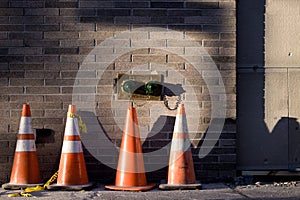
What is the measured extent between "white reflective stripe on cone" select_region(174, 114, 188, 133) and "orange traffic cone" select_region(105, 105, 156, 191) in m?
0.47

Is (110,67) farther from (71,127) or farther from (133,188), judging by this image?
(133,188)

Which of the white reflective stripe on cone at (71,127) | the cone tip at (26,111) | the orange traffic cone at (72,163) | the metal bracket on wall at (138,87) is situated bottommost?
the orange traffic cone at (72,163)

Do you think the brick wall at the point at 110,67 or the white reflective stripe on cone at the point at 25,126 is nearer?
the white reflective stripe on cone at the point at 25,126

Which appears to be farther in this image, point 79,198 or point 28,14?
point 28,14

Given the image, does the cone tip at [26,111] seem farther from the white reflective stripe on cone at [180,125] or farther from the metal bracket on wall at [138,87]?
the white reflective stripe on cone at [180,125]

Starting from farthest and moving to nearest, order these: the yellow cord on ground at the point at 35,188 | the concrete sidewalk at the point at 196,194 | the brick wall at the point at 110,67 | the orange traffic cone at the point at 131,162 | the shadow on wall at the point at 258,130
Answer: the shadow on wall at the point at 258,130 < the brick wall at the point at 110,67 < the orange traffic cone at the point at 131,162 < the yellow cord on ground at the point at 35,188 < the concrete sidewalk at the point at 196,194

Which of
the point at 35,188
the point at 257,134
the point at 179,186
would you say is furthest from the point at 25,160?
the point at 257,134

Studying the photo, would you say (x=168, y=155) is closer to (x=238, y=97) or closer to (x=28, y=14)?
(x=238, y=97)

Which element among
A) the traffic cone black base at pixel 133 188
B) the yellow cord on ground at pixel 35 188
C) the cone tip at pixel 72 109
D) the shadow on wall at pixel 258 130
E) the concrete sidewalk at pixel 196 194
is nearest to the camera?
the concrete sidewalk at pixel 196 194

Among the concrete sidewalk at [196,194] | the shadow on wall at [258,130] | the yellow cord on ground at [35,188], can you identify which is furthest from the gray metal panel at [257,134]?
the yellow cord on ground at [35,188]

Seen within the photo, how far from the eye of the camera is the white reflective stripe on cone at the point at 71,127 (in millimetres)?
6426

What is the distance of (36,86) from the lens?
6871mm

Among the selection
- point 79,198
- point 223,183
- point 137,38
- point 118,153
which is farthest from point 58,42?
point 223,183

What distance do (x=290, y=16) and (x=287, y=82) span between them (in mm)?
871
